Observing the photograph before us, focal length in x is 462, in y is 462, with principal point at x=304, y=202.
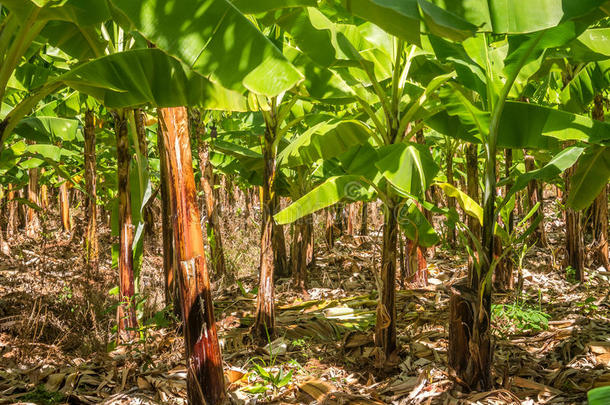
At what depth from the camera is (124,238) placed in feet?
14.4

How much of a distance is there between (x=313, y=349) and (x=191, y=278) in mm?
1927

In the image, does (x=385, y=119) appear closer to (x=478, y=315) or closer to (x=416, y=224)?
(x=416, y=224)

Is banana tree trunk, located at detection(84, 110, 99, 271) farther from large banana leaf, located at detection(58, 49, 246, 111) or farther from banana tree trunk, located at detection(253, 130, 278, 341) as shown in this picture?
large banana leaf, located at detection(58, 49, 246, 111)

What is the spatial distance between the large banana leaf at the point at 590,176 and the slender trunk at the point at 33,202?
10683 mm

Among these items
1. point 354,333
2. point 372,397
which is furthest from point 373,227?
point 372,397

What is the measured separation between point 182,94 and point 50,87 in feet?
2.68

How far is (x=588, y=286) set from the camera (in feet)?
19.6

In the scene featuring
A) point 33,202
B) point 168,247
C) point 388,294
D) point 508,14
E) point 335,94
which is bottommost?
point 388,294

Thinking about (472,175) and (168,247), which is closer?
(168,247)

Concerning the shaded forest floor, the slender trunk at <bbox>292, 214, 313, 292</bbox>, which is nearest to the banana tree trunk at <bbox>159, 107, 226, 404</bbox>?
the shaded forest floor

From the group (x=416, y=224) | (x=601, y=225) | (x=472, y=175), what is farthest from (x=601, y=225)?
(x=416, y=224)

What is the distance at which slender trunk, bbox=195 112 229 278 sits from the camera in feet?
21.6

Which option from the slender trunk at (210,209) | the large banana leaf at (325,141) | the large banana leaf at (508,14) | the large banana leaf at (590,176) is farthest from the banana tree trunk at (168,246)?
the large banana leaf at (590,176)

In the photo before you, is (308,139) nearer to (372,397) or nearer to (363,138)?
(363,138)
